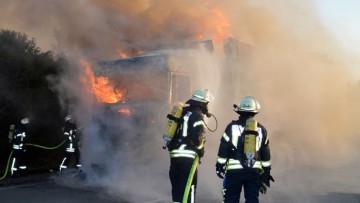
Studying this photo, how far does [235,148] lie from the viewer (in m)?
4.80

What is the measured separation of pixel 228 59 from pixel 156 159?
3.03 meters

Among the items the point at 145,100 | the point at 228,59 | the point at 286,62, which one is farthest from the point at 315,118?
the point at 145,100

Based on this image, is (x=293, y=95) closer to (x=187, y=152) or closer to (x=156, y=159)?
(x=156, y=159)

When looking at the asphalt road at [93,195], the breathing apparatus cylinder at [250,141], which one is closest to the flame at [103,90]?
the asphalt road at [93,195]

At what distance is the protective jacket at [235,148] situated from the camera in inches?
188

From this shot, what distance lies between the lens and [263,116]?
11.7 meters

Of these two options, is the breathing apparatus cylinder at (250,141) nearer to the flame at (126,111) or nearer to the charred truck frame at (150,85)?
the charred truck frame at (150,85)

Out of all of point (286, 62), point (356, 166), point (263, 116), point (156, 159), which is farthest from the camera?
point (356, 166)

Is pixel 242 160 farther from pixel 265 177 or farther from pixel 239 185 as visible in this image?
pixel 265 177

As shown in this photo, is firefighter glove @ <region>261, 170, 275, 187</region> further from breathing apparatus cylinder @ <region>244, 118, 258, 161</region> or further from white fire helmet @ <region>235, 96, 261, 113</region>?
white fire helmet @ <region>235, 96, 261, 113</region>

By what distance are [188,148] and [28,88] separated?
10.2 m

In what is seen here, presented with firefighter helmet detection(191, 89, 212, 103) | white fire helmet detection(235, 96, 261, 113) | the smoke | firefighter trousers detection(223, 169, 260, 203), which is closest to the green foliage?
the smoke

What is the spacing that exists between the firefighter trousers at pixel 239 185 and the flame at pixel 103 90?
233 inches

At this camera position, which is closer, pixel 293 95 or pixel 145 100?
pixel 145 100
